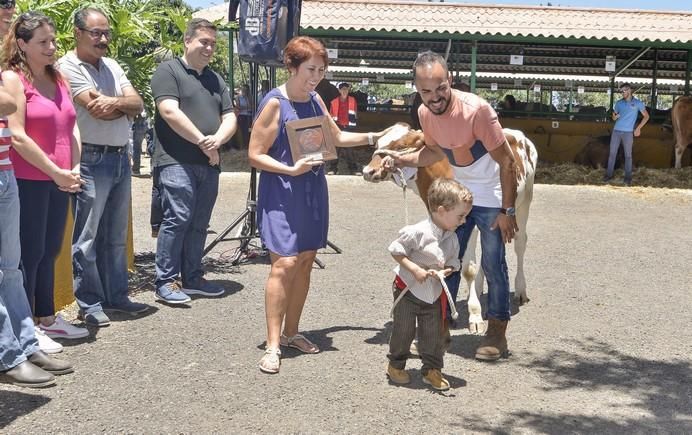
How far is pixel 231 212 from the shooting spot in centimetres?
1124

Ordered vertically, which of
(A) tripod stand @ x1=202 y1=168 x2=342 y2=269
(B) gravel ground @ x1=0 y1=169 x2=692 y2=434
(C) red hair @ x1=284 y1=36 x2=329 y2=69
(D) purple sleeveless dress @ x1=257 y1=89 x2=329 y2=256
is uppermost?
(C) red hair @ x1=284 y1=36 x2=329 y2=69

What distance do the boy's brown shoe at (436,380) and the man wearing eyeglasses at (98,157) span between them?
2400 mm

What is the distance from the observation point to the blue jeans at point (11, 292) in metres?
4.03

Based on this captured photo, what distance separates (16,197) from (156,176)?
9.44ft

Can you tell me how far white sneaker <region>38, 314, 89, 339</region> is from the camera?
4969 mm

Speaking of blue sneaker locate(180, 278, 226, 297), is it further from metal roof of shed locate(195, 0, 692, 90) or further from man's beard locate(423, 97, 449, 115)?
metal roof of shed locate(195, 0, 692, 90)

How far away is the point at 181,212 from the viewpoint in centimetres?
596

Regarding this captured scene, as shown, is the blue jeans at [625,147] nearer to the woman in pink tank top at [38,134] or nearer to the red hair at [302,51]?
the red hair at [302,51]

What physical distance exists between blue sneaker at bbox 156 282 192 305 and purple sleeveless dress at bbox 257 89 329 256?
151 centimetres

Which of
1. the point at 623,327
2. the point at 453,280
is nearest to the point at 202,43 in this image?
the point at 453,280

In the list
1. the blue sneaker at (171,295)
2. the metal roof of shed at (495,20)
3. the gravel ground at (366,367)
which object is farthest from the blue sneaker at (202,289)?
the metal roof of shed at (495,20)

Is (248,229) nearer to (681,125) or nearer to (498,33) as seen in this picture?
(498,33)

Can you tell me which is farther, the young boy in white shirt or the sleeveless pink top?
the sleeveless pink top

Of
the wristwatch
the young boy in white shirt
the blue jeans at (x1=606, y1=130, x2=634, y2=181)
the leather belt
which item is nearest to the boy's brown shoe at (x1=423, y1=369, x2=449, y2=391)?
the young boy in white shirt
